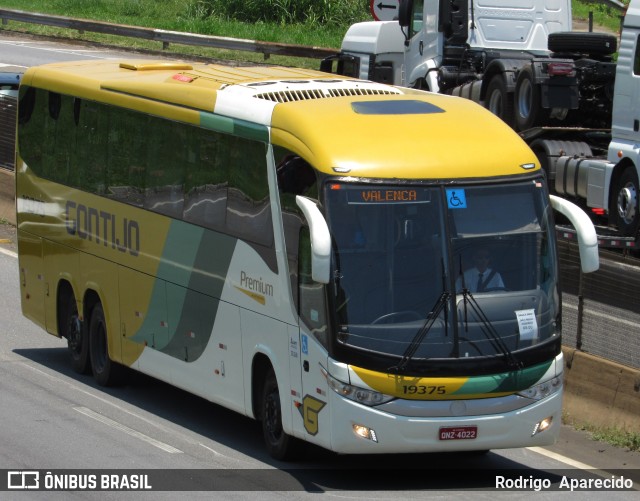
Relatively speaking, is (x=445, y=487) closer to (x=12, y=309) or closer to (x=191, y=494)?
(x=191, y=494)

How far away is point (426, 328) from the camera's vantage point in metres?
10.9

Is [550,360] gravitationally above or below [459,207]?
below

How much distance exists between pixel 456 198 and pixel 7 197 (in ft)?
51.7

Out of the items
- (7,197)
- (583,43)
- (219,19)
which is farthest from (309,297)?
(219,19)

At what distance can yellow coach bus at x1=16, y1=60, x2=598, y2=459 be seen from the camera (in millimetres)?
10891

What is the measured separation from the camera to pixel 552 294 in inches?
455

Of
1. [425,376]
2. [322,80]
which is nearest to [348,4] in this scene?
[322,80]

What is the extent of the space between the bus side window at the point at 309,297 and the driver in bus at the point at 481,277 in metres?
1.08

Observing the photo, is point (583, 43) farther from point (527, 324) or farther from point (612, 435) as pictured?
point (527, 324)

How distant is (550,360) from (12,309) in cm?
1001

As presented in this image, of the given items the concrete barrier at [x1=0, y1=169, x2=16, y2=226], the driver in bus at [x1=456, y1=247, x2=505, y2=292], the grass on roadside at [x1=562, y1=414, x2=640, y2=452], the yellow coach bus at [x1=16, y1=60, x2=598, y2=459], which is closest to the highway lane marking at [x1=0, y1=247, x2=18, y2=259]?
the concrete barrier at [x1=0, y1=169, x2=16, y2=226]

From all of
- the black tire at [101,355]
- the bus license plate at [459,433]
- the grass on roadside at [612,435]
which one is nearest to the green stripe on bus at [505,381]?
the bus license plate at [459,433]

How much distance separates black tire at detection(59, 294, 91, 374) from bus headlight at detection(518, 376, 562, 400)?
627cm

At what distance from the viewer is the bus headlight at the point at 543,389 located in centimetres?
1125
